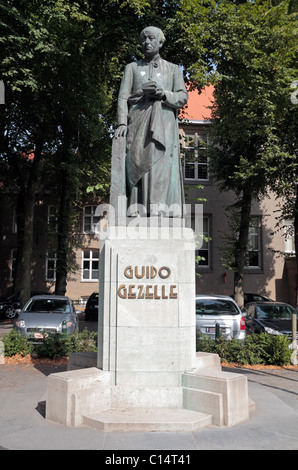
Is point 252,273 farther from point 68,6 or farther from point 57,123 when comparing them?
point 68,6

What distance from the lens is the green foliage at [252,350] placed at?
1065cm

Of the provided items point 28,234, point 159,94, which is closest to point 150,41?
point 159,94

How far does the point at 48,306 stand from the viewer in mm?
13703

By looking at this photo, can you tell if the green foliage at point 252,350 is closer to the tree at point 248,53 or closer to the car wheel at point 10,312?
the tree at point 248,53

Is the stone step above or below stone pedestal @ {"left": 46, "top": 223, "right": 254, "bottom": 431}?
below

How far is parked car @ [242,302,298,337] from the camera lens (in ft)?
41.7

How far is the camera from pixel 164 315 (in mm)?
5480

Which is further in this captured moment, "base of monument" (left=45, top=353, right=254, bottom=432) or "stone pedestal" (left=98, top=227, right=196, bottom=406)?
"stone pedestal" (left=98, top=227, right=196, bottom=406)

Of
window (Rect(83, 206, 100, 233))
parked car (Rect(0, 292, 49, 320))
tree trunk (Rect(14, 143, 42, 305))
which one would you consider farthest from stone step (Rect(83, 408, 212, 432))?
window (Rect(83, 206, 100, 233))

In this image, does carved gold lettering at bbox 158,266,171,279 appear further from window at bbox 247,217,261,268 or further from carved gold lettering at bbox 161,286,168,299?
window at bbox 247,217,261,268

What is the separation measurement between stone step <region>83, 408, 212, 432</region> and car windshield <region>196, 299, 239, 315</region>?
7.44 m

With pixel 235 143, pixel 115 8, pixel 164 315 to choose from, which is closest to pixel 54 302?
pixel 164 315

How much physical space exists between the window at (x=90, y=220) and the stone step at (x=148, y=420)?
29.9 m
